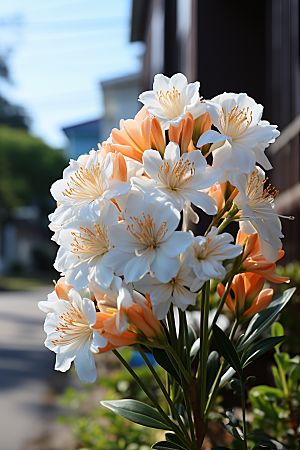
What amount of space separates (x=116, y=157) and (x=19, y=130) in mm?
24248

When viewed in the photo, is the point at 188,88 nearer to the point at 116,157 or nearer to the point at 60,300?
the point at 116,157

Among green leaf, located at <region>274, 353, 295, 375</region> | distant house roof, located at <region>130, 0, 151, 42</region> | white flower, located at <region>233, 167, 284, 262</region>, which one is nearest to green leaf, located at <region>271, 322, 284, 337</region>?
green leaf, located at <region>274, 353, 295, 375</region>

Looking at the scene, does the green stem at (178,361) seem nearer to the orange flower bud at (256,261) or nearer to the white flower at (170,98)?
the orange flower bud at (256,261)

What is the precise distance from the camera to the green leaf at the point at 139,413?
78cm

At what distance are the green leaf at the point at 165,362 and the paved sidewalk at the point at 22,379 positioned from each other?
1.76m

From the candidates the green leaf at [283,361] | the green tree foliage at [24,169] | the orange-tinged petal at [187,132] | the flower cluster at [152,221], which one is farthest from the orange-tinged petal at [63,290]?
the green tree foliage at [24,169]

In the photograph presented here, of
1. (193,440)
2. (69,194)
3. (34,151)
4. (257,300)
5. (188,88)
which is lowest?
(34,151)

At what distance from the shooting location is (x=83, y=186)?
2.38 feet

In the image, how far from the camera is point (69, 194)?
0.73 metres

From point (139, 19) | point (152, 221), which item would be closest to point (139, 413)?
point (152, 221)

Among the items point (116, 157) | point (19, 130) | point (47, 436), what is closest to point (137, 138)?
point (116, 157)

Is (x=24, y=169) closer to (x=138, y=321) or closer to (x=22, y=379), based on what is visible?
(x=22, y=379)

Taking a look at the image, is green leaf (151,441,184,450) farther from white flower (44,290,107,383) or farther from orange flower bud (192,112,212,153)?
orange flower bud (192,112,212,153)

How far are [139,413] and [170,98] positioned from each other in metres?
0.64
